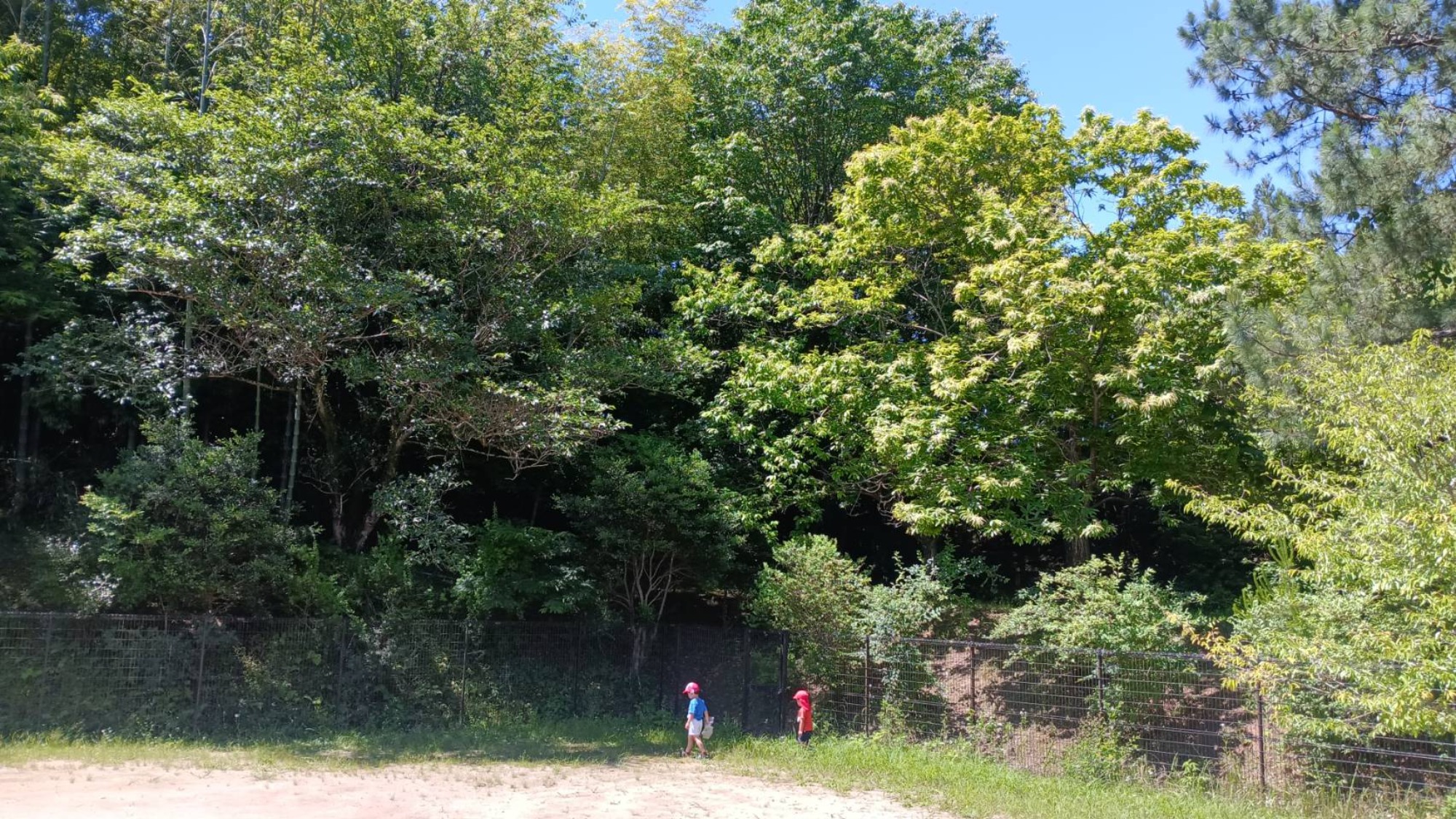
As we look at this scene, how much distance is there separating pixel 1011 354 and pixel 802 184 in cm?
904

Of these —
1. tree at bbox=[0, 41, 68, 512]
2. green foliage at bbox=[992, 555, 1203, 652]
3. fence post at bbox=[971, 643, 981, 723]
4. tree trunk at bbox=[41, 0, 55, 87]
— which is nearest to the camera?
green foliage at bbox=[992, 555, 1203, 652]

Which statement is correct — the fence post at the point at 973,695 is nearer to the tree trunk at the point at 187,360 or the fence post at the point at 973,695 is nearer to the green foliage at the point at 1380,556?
the green foliage at the point at 1380,556

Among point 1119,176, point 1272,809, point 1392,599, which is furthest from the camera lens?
point 1119,176

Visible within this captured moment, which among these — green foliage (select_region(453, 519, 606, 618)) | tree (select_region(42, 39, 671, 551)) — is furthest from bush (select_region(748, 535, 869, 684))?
tree (select_region(42, 39, 671, 551))

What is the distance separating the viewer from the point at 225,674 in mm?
15883

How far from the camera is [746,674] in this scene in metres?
18.2

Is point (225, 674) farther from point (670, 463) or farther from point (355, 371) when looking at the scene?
point (670, 463)

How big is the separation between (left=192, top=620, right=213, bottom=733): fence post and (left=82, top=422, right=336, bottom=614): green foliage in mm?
673

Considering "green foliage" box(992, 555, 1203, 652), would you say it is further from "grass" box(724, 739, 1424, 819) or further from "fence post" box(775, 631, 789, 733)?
"fence post" box(775, 631, 789, 733)

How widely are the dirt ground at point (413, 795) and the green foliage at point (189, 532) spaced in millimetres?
3386

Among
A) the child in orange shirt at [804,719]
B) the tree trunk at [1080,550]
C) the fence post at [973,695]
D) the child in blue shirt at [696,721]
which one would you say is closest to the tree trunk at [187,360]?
the child in blue shirt at [696,721]

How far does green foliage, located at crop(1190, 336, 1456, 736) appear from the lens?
831cm

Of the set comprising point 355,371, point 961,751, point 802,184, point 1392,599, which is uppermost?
point 802,184

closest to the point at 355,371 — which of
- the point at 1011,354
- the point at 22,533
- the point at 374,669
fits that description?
the point at 374,669
